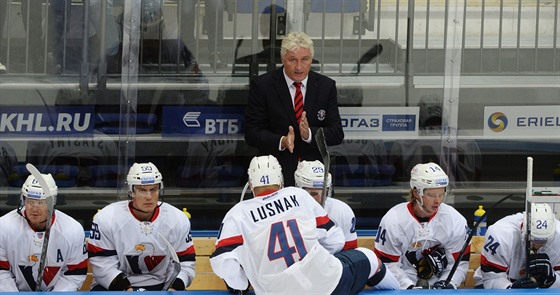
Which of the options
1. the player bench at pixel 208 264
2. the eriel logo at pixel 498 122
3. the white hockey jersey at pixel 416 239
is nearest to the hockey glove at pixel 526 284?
the white hockey jersey at pixel 416 239

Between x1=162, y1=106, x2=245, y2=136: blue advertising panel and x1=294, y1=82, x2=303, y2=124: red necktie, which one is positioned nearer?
x1=294, y1=82, x2=303, y2=124: red necktie

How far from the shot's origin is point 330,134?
677 cm

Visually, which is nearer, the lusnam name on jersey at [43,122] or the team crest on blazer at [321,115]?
the team crest on blazer at [321,115]

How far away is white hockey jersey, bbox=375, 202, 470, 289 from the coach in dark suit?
0.64m

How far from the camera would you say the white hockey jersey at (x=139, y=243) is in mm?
6227

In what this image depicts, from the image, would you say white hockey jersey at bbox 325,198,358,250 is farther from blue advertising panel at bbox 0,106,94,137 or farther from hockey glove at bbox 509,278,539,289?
blue advertising panel at bbox 0,106,94,137

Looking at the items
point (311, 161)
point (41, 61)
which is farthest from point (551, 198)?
point (41, 61)

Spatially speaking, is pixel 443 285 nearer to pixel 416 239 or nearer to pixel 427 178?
pixel 416 239

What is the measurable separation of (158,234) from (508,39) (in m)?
2.55

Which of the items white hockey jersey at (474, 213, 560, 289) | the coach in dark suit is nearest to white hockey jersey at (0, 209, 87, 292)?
the coach in dark suit

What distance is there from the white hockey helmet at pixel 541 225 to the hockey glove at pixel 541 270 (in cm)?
9

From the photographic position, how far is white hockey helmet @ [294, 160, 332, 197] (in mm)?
6262

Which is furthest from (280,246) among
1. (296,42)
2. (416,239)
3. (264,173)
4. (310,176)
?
(296,42)

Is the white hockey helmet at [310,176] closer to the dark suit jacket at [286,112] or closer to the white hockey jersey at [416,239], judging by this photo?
the white hockey jersey at [416,239]
